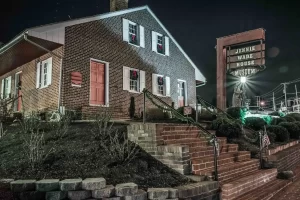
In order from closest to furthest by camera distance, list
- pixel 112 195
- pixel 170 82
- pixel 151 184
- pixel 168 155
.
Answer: pixel 112 195 → pixel 151 184 → pixel 168 155 → pixel 170 82

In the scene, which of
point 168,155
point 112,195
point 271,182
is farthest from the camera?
point 271,182

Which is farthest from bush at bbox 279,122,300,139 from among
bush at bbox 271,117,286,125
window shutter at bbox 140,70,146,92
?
window shutter at bbox 140,70,146,92

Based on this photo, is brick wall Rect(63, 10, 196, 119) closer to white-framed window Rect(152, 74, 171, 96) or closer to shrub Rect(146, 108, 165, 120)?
white-framed window Rect(152, 74, 171, 96)

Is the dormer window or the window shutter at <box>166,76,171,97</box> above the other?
the dormer window

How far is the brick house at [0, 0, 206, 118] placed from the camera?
1124 centimetres

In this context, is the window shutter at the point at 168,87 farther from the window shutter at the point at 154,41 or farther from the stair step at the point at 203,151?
the stair step at the point at 203,151

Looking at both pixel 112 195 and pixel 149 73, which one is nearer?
pixel 112 195

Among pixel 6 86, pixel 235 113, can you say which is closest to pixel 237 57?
pixel 235 113

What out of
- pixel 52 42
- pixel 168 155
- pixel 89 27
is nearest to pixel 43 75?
pixel 52 42

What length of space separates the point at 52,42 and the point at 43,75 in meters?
2.17

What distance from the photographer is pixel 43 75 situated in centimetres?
1244

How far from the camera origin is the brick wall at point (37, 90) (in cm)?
1134

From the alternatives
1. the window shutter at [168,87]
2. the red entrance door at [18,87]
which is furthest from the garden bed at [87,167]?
the window shutter at [168,87]

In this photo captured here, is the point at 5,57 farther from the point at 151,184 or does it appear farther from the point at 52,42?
the point at 151,184
